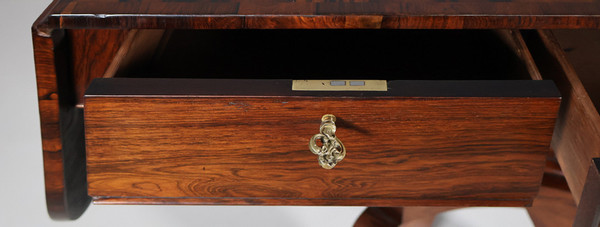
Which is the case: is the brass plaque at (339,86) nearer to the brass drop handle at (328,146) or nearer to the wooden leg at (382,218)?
the brass drop handle at (328,146)

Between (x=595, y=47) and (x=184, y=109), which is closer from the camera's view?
(x=184, y=109)

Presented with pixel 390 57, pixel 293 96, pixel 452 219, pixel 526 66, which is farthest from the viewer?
pixel 452 219

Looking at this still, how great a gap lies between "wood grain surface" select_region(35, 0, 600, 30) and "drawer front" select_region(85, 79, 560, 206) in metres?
0.05

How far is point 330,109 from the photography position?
0.60 metres

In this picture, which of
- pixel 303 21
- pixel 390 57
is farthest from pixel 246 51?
pixel 303 21

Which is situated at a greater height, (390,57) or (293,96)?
(390,57)

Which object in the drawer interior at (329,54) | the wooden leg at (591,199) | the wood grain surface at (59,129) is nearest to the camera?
the wooden leg at (591,199)

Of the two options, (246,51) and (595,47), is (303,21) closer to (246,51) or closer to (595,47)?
(246,51)

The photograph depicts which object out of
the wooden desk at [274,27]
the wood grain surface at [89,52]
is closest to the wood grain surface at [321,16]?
the wooden desk at [274,27]

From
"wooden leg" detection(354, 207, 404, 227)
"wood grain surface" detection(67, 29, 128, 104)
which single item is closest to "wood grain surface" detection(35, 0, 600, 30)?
"wood grain surface" detection(67, 29, 128, 104)

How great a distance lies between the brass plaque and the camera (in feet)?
1.97

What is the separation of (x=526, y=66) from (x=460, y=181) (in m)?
0.15

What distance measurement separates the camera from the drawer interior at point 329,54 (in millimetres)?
834

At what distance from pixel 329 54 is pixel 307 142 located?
30 centimetres
